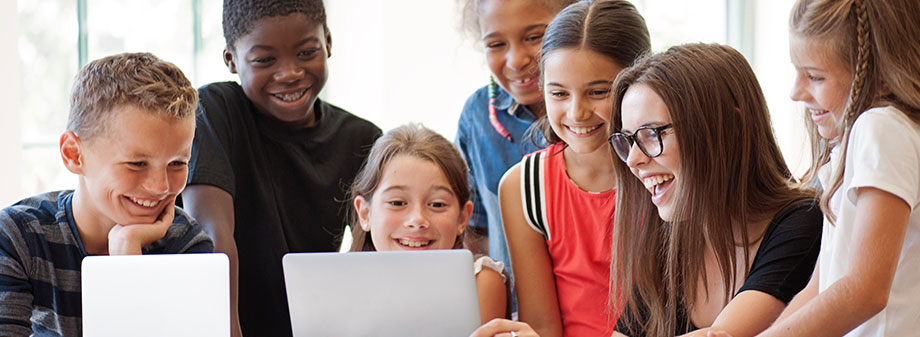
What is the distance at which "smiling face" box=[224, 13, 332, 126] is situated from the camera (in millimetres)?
1896

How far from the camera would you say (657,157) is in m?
1.40

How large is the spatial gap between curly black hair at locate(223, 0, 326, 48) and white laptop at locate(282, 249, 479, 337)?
0.77m

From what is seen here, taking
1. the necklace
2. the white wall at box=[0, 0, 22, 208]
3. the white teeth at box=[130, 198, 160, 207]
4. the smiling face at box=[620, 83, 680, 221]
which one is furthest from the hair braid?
the white wall at box=[0, 0, 22, 208]

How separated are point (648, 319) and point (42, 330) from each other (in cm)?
104

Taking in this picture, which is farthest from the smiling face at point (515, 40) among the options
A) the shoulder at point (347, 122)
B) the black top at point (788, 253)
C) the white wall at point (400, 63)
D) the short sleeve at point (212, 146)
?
the white wall at point (400, 63)

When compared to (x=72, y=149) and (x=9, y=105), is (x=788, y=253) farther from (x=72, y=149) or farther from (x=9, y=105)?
(x=9, y=105)

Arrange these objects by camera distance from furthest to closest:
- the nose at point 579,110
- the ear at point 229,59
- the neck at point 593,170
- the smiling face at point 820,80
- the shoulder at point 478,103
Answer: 1. the shoulder at point 478,103
2. the ear at point 229,59
3. the neck at point 593,170
4. the nose at point 579,110
5. the smiling face at point 820,80

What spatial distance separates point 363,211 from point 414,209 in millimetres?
140

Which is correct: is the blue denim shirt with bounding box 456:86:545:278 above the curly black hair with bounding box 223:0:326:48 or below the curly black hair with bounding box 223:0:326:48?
below

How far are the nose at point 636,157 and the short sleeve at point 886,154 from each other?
0.35 metres

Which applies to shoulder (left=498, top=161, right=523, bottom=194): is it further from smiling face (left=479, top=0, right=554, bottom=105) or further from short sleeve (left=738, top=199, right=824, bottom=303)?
short sleeve (left=738, top=199, right=824, bottom=303)

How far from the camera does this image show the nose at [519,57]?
1.94 meters

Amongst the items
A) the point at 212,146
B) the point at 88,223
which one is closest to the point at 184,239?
the point at 88,223

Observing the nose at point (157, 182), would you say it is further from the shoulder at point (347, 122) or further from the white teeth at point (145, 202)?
the shoulder at point (347, 122)
